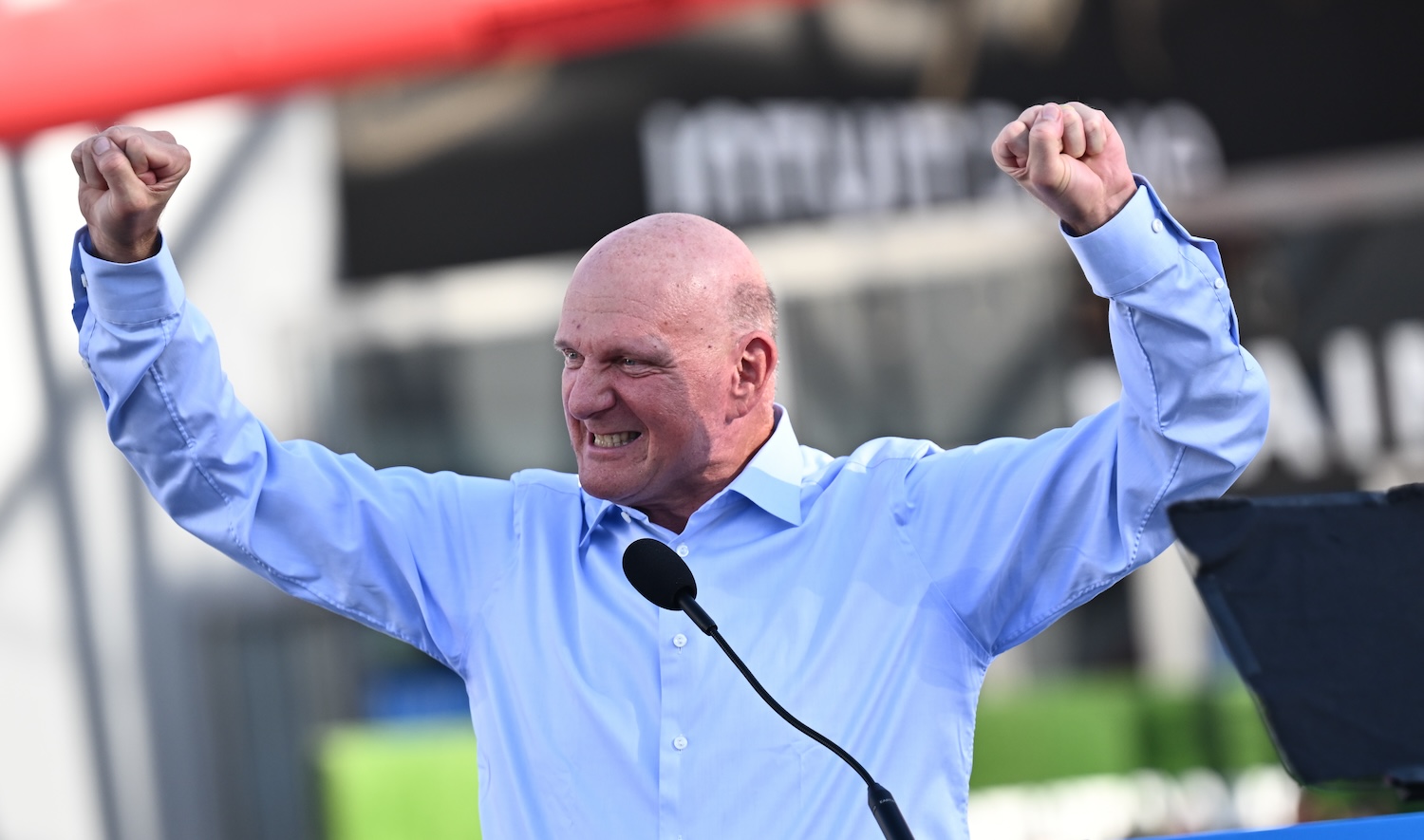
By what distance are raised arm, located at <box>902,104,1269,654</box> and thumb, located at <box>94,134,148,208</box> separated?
0.91 meters

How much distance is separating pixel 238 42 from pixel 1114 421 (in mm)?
3668

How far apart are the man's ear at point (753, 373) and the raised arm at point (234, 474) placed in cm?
33

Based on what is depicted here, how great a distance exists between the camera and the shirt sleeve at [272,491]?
190 cm

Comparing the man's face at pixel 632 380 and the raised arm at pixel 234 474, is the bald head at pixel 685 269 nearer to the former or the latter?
the man's face at pixel 632 380

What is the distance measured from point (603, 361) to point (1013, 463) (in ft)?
1.69

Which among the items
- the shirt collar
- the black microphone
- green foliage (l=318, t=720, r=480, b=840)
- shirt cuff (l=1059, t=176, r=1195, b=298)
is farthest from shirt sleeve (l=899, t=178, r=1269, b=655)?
green foliage (l=318, t=720, r=480, b=840)

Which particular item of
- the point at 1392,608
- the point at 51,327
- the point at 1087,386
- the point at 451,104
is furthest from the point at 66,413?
the point at 1392,608

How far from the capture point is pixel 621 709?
1997mm

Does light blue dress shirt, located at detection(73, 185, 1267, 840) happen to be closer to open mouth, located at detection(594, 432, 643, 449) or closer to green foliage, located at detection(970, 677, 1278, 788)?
open mouth, located at detection(594, 432, 643, 449)

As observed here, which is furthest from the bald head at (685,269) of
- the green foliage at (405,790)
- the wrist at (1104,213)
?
the green foliage at (405,790)

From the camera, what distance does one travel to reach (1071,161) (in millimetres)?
1708

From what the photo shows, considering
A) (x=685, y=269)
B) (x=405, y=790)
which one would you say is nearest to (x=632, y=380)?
(x=685, y=269)

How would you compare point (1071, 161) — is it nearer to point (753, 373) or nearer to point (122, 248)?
point (753, 373)

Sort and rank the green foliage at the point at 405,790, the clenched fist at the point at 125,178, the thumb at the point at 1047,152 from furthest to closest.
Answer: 1. the green foliage at the point at 405,790
2. the clenched fist at the point at 125,178
3. the thumb at the point at 1047,152
